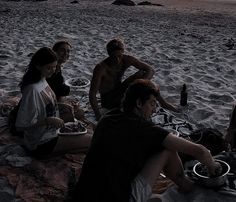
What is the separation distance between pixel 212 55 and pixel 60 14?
8.28 meters

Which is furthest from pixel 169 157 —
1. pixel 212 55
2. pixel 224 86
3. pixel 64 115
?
pixel 212 55

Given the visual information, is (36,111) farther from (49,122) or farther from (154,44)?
(154,44)

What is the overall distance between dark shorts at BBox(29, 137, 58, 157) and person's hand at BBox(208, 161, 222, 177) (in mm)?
1537

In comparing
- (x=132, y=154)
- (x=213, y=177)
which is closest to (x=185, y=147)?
(x=132, y=154)

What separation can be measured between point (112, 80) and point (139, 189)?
8.60ft

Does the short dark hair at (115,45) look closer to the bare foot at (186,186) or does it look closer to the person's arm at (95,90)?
the person's arm at (95,90)

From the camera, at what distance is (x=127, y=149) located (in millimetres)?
2941

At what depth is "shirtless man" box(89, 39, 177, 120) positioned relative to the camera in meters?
5.34

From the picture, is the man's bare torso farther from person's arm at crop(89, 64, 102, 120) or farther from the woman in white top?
the woman in white top

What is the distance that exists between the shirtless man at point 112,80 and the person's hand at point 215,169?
216 centimetres

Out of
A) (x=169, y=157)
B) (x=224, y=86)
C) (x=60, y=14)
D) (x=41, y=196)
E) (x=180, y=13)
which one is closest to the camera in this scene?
(x=169, y=157)

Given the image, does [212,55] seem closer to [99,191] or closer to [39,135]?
[39,135]

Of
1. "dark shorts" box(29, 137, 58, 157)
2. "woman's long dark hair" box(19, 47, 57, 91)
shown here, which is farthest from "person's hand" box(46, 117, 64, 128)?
"woman's long dark hair" box(19, 47, 57, 91)

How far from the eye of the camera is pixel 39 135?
13.3 ft
